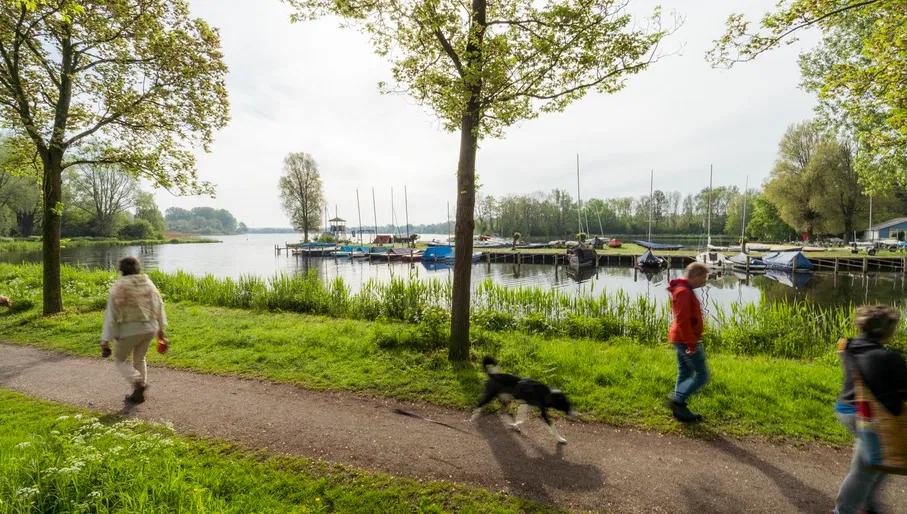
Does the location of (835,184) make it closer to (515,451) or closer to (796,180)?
(796,180)

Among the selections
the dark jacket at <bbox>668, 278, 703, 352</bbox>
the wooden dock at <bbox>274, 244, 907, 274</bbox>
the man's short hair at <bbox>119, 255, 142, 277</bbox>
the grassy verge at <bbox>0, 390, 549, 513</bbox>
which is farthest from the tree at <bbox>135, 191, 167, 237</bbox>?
the dark jacket at <bbox>668, 278, 703, 352</bbox>

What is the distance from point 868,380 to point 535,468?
8.39 ft

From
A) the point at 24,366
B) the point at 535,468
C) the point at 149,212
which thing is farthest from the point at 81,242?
the point at 535,468

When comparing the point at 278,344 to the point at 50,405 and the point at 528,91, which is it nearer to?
the point at 50,405

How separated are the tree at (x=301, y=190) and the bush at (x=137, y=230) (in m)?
38.9

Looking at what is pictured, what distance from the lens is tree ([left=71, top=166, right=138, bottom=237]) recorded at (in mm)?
77125

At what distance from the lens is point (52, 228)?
411 inches

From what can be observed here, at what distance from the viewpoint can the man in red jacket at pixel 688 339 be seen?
4.67 m

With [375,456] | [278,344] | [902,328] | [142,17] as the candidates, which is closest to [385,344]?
[278,344]

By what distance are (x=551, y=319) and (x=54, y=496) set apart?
9.15 m

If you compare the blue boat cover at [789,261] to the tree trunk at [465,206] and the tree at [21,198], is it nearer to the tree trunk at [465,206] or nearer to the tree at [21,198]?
the tree trunk at [465,206]

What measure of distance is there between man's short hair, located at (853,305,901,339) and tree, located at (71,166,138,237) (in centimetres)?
10066

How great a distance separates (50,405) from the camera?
5195 millimetres

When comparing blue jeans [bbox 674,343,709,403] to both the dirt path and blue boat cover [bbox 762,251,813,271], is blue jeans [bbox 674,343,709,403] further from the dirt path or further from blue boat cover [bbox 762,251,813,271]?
blue boat cover [bbox 762,251,813,271]
